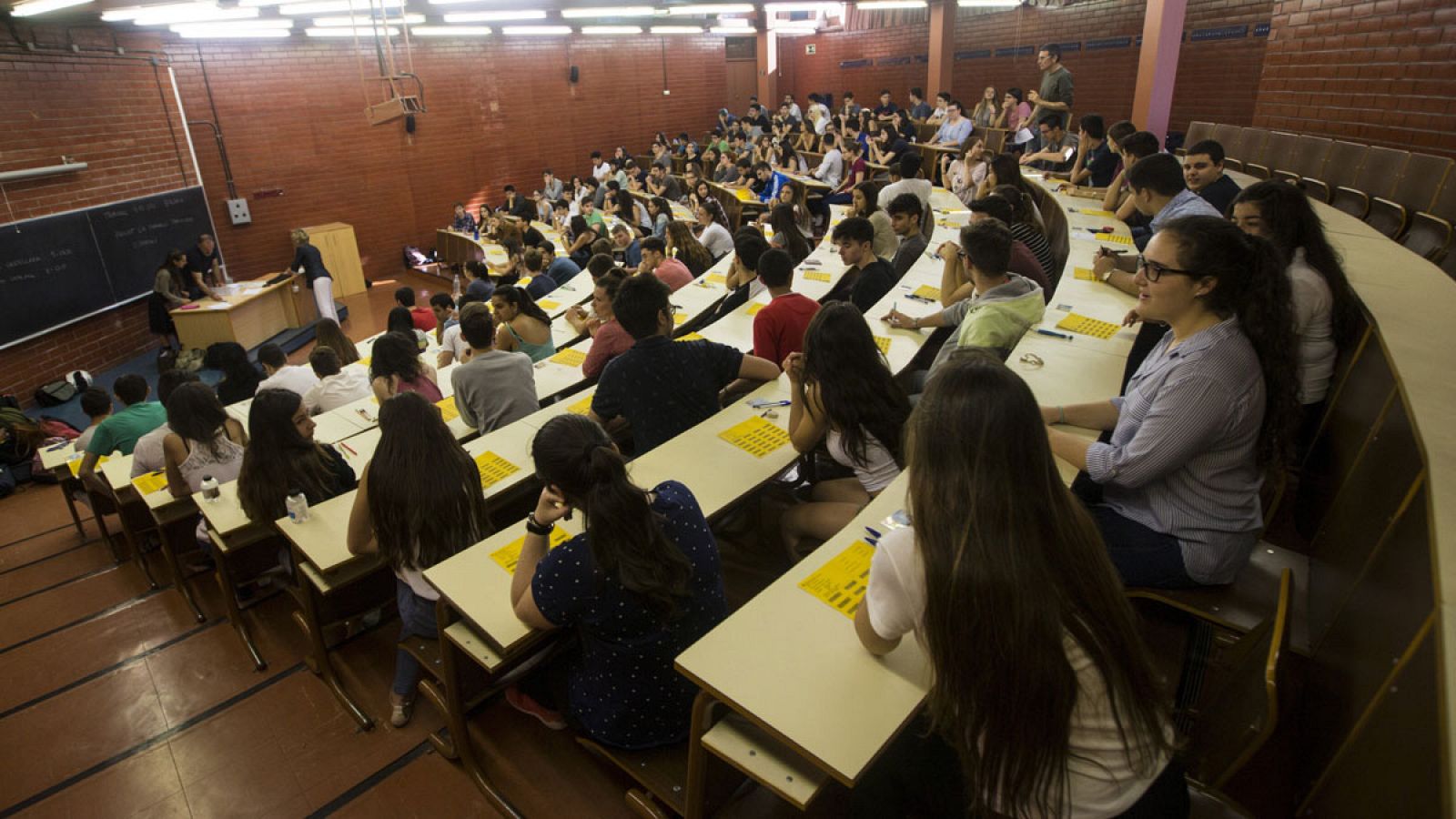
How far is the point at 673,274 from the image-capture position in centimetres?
627

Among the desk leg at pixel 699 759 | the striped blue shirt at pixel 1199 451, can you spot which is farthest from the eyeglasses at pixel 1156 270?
the desk leg at pixel 699 759

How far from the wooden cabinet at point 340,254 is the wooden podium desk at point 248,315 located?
45.0 inches

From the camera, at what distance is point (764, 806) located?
6.35ft

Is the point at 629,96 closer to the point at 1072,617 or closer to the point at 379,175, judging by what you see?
the point at 379,175

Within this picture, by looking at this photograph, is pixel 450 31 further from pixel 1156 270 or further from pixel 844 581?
pixel 844 581

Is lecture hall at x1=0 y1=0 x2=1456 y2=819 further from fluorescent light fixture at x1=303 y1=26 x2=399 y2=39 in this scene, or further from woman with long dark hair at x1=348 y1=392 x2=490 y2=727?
fluorescent light fixture at x1=303 y1=26 x2=399 y2=39

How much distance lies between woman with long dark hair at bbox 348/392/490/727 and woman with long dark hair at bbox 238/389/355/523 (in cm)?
66

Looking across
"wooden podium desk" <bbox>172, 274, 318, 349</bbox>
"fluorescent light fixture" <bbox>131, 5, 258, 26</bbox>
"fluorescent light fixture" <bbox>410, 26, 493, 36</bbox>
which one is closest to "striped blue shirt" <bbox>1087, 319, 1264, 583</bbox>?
"fluorescent light fixture" <bbox>131, 5, 258, 26</bbox>

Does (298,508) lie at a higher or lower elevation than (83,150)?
lower

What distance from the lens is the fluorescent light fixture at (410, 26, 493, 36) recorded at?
1227 cm

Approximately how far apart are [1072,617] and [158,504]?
166 inches

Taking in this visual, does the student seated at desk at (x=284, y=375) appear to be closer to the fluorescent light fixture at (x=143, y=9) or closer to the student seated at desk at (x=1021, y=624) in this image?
the fluorescent light fixture at (x=143, y=9)

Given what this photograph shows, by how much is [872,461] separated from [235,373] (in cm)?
471

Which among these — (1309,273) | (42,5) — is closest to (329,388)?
(42,5)
